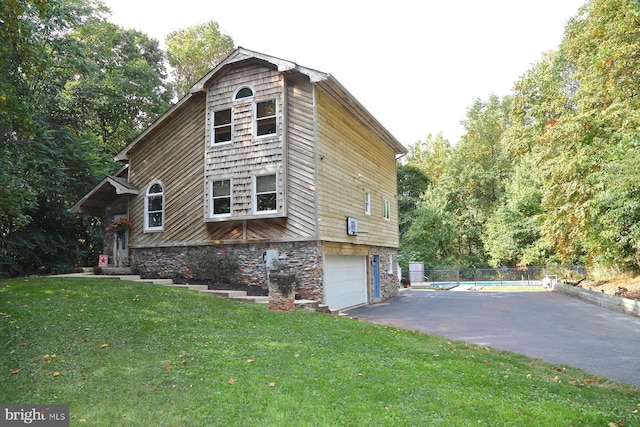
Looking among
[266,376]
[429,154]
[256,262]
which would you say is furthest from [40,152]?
[429,154]

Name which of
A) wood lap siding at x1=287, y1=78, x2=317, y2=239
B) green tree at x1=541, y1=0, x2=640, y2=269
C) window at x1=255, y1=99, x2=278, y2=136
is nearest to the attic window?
window at x1=255, y1=99, x2=278, y2=136

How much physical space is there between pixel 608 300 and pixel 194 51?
29.4m

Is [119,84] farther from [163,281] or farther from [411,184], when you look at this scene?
[411,184]

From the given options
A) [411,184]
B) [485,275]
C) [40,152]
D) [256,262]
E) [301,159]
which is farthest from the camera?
[411,184]

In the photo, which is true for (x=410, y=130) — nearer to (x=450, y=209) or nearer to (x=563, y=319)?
(x=450, y=209)

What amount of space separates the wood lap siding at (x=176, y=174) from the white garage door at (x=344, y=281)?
468 centimetres

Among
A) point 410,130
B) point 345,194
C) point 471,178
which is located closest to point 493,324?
point 345,194

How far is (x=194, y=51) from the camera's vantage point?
1202 inches

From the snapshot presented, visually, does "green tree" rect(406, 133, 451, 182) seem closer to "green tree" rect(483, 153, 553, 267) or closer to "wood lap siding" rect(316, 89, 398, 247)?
"green tree" rect(483, 153, 553, 267)

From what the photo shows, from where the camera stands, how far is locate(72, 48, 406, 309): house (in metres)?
13.4

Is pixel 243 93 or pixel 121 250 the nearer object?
pixel 243 93

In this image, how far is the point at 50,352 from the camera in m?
6.14

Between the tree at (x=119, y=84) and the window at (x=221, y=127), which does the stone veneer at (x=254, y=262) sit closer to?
the window at (x=221, y=127)

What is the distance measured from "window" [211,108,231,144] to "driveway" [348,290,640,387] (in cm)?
782
